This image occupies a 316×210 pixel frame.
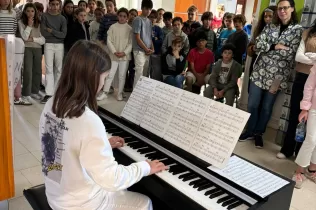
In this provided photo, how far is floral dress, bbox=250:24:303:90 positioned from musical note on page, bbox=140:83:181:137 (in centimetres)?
196

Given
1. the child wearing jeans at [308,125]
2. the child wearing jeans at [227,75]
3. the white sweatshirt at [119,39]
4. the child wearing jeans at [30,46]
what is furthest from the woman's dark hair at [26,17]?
the child wearing jeans at [308,125]

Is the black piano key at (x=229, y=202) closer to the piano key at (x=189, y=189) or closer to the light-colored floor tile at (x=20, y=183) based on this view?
A: the piano key at (x=189, y=189)

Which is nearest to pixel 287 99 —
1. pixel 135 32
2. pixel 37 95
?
pixel 135 32

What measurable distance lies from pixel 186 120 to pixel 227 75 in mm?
2705

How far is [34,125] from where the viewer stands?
357 cm

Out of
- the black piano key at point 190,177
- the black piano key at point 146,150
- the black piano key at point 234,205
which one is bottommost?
the black piano key at point 234,205

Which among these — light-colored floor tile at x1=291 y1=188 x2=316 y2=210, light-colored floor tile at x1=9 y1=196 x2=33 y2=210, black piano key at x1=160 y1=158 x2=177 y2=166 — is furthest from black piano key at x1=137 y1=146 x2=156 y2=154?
light-colored floor tile at x1=291 y1=188 x2=316 y2=210

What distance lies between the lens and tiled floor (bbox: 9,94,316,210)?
2.37 m

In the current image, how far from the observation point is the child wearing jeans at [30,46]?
4.07 m

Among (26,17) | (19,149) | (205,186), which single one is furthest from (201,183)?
(26,17)

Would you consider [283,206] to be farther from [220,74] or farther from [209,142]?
[220,74]

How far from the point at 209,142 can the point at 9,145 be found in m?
1.19

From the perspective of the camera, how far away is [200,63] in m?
4.61

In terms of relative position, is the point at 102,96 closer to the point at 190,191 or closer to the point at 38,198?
the point at 38,198
